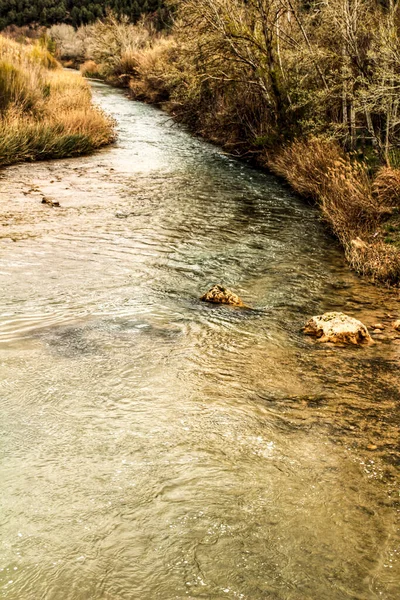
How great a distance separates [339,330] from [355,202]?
361cm

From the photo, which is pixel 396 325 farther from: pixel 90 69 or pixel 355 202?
pixel 90 69

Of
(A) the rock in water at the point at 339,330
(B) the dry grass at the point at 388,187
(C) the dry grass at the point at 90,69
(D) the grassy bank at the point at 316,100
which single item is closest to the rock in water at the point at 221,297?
(A) the rock in water at the point at 339,330

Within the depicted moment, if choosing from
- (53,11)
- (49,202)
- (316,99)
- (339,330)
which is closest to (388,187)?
(316,99)

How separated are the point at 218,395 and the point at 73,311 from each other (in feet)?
6.50

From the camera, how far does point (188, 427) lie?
151 inches

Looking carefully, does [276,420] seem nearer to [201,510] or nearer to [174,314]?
[201,510]

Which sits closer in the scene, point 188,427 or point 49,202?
point 188,427

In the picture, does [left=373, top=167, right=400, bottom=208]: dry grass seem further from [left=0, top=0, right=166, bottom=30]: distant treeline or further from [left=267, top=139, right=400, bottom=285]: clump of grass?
[left=0, top=0, right=166, bottom=30]: distant treeline

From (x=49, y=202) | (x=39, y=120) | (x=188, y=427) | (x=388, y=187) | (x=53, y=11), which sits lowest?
(x=49, y=202)

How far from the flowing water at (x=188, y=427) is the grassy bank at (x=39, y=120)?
197 inches

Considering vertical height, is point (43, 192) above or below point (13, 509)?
below

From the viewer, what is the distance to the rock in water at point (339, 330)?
17.0ft

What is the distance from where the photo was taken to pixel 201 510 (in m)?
3.13

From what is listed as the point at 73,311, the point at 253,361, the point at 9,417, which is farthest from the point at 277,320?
the point at 9,417
